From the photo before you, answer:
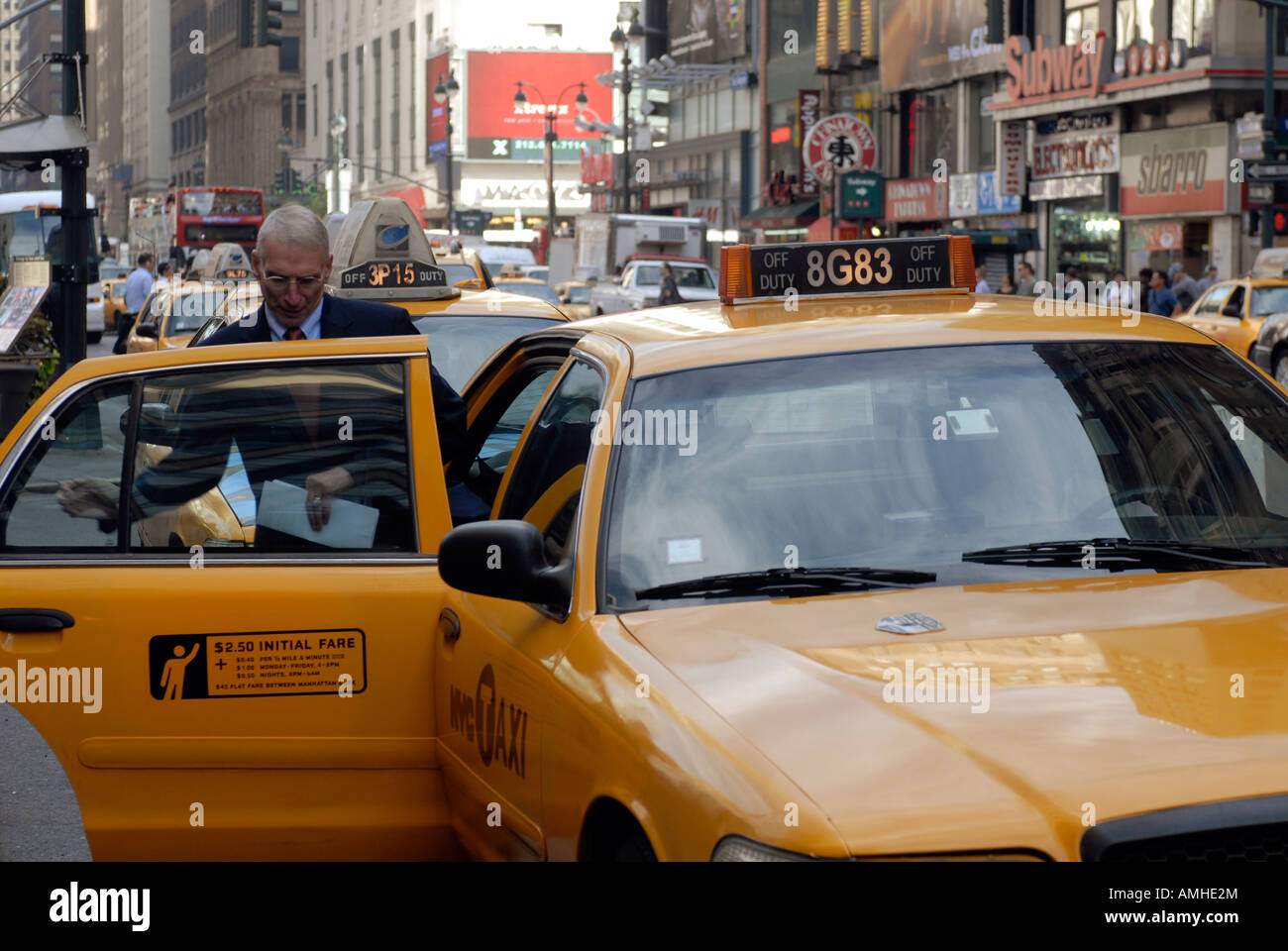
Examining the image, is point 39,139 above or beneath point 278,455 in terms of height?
above

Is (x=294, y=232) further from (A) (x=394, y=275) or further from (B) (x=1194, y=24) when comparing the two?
(B) (x=1194, y=24)

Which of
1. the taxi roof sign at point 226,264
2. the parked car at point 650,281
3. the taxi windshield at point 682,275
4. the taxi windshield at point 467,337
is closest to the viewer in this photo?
the taxi windshield at point 467,337

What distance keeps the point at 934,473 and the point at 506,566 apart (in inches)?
35.1

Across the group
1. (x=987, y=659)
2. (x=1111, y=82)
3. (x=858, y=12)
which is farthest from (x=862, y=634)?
(x=858, y=12)

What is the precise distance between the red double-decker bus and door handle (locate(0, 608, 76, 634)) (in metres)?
56.5

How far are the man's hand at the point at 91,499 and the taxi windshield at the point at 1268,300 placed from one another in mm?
23739

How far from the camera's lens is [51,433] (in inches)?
173

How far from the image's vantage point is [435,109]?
343ft

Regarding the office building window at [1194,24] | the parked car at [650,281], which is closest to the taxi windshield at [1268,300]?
the office building window at [1194,24]

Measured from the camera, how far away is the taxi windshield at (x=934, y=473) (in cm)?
364

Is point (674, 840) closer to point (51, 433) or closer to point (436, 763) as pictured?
point (436, 763)

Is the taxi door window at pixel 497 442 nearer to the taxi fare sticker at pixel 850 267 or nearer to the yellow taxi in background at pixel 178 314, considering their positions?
the taxi fare sticker at pixel 850 267

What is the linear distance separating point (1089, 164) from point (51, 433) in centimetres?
3791

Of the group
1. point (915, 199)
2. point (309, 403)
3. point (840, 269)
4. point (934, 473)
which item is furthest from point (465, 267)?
point (915, 199)
